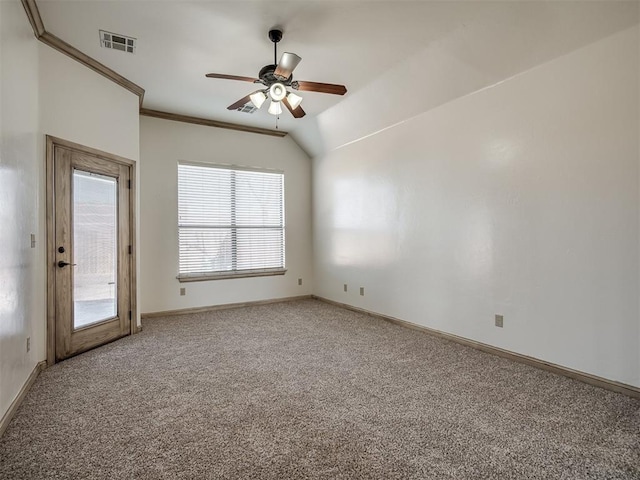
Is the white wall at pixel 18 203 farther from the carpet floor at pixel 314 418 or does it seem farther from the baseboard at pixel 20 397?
the carpet floor at pixel 314 418

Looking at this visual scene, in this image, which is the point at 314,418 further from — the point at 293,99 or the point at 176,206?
the point at 176,206

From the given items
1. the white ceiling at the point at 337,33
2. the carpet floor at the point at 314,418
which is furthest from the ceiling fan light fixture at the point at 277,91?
the carpet floor at the point at 314,418

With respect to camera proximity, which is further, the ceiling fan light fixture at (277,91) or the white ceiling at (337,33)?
the ceiling fan light fixture at (277,91)

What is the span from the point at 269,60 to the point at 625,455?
13.3ft

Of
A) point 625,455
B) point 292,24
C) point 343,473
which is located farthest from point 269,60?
point 625,455

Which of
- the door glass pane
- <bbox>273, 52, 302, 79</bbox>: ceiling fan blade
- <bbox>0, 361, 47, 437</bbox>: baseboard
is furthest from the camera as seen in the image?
the door glass pane

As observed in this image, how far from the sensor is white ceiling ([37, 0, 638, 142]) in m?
2.78

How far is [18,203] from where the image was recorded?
2.62 meters

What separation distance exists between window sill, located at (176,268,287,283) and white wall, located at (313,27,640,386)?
1977 mm

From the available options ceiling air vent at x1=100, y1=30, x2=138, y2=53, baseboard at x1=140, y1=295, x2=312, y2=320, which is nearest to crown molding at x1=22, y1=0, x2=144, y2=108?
ceiling air vent at x1=100, y1=30, x2=138, y2=53

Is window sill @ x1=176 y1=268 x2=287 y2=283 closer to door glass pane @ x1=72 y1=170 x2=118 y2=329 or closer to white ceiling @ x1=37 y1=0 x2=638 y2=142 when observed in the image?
door glass pane @ x1=72 y1=170 x2=118 y2=329

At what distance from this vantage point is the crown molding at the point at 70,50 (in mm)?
2797

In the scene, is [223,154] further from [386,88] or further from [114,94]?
[386,88]

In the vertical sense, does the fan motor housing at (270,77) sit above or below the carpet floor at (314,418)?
above
